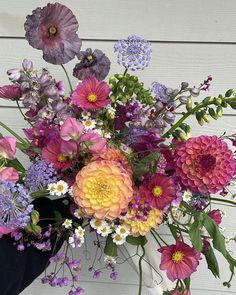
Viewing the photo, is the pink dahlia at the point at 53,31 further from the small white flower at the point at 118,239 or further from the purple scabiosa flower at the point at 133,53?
the small white flower at the point at 118,239

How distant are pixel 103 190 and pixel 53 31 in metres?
0.26

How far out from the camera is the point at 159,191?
2.07ft

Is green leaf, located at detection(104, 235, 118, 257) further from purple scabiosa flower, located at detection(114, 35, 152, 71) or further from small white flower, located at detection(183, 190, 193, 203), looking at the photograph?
purple scabiosa flower, located at detection(114, 35, 152, 71)

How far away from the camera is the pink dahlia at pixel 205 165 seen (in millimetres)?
614

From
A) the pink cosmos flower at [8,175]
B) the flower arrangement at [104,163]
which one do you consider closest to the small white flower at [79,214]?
the flower arrangement at [104,163]

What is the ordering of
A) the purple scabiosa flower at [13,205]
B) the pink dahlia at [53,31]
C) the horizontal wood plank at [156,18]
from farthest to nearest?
the horizontal wood plank at [156,18] → the pink dahlia at [53,31] → the purple scabiosa flower at [13,205]

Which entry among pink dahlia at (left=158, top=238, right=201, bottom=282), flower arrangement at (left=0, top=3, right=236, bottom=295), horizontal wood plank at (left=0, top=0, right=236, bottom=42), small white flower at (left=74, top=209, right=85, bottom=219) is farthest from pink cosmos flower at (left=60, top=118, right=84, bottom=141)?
horizontal wood plank at (left=0, top=0, right=236, bottom=42)

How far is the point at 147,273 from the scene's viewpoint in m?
0.76

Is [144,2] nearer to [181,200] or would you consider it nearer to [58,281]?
[181,200]

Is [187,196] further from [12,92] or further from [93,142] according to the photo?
[12,92]

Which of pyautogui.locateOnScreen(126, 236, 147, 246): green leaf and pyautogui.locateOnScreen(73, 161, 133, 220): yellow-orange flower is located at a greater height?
pyautogui.locateOnScreen(73, 161, 133, 220): yellow-orange flower

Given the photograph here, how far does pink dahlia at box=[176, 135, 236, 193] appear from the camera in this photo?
0.61 metres

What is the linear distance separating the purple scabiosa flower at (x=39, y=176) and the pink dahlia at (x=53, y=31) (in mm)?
181

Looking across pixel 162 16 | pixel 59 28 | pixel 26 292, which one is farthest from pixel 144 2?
pixel 26 292
